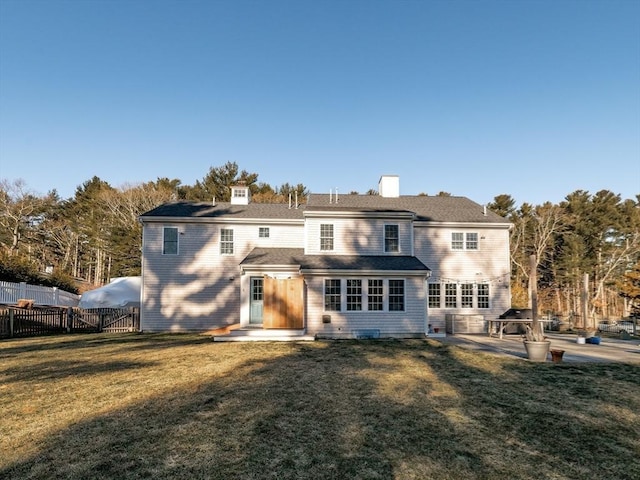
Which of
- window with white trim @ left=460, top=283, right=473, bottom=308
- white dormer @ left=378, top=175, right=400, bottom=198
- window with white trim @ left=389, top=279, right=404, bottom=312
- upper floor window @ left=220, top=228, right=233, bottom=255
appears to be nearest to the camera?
window with white trim @ left=389, top=279, right=404, bottom=312

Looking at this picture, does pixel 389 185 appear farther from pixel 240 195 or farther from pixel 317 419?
pixel 317 419

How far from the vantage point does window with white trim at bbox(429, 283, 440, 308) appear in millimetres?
20938

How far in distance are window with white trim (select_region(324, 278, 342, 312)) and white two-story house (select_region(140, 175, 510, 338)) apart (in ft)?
0.15

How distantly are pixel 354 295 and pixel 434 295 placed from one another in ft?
18.8

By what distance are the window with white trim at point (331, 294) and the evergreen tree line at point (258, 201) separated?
27.9 m

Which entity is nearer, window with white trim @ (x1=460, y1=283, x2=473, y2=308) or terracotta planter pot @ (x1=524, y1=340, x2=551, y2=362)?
terracotta planter pot @ (x1=524, y1=340, x2=551, y2=362)

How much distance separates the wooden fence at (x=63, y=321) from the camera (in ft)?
58.7

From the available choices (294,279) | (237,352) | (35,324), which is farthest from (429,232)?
(35,324)

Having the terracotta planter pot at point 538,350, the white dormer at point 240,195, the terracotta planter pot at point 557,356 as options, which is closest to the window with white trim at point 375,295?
the terracotta planter pot at point 538,350

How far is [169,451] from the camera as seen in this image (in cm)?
514

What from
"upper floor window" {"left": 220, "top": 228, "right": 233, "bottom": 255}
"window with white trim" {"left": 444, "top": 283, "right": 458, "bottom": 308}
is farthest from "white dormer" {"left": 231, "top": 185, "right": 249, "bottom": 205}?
"window with white trim" {"left": 444, "top": 283, "right": 458, "bottom": 308}

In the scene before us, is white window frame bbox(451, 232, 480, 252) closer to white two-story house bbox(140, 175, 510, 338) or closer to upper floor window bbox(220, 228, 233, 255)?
white two-story house bbox(140, 175, 510, 338)

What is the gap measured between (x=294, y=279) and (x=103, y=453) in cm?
1244

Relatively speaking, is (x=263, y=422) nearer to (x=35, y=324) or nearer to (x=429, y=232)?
(x=429, y=232)
